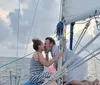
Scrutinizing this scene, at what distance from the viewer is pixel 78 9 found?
5.77 m

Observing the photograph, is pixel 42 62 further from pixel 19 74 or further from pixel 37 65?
pixel 19 74

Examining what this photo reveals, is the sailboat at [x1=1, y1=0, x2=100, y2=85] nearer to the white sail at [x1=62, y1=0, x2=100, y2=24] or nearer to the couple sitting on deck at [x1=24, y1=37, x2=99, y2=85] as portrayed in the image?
the white sail at [x1=62, y1=0, x2=100, y2=24]

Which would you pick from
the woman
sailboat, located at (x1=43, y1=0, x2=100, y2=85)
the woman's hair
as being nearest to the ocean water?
the woman

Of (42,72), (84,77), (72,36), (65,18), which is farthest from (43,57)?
(72,36)

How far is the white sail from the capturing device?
17.6 feet

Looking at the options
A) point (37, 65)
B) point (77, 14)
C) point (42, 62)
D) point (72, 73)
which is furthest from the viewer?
point (72, 73)

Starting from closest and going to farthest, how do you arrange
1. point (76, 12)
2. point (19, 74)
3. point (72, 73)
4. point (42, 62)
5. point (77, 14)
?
1. point (77, 14)
2. point (76, 12)
3. point (42, 62)
4. point (72, 73)
5. point (19, 74)

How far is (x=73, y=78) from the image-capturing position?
22.5 feet

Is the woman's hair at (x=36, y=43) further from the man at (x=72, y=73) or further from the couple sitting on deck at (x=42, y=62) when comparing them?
the man at (x=72, y=73)

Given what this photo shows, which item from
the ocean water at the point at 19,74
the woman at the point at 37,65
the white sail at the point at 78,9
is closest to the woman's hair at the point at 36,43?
the woman at the point at 37,65

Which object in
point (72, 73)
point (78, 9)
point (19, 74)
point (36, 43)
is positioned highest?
point (78, 9)

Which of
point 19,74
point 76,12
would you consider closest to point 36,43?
point 76,12

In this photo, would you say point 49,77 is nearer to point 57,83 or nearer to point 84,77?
point 57,83

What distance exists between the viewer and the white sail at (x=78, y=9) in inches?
212
